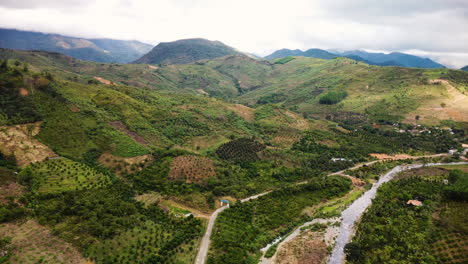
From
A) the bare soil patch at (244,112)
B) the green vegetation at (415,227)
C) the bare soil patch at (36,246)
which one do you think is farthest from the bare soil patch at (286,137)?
the bare soil patch at (36,246)

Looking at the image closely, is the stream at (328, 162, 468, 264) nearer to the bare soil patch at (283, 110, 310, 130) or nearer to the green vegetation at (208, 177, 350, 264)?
the green vegetation at (208, 177, 350, 264)

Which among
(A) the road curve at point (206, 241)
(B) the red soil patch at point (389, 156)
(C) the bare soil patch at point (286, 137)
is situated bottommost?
(A) the road curve at point (206, 241)

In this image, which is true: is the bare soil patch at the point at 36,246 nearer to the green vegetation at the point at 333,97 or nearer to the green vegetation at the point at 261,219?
the green vegetation at the point at 261,219

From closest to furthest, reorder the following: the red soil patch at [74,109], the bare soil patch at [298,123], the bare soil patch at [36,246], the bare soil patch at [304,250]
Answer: the bare soil patch at [36,246] < the bare soil patch at [304,250] < the red soil patch at [74,109] < the bare soil patch at [298,123]

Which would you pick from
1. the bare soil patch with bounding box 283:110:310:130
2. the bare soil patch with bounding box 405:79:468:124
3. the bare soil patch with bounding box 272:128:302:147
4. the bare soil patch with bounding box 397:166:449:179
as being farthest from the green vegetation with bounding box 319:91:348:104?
the bare soil patch with bounding box 397:166:449:179

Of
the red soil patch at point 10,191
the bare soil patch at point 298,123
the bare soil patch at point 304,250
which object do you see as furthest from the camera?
the bare soil patch at point 298,123

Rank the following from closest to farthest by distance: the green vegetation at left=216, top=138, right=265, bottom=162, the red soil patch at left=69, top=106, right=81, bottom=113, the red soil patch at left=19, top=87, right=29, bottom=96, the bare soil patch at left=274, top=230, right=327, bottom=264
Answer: the bare soil patch at left=274, top=230, right=327, bottom=264 → the red soil patch at left=19, top=87, right=29, bottom=96 → the red soil patch at left=69, top=106, right=81, bottom=113 → the green vegetation at left=216, top=138, right=265, bottom=162

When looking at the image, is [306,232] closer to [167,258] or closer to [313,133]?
[167,258]
